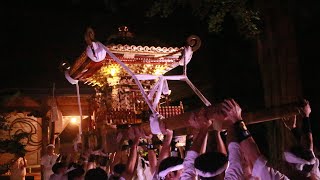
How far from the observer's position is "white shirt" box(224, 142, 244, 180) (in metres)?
2.63

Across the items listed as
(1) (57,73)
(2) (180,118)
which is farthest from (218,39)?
(2) (180,118)

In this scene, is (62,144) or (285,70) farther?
(62,144)

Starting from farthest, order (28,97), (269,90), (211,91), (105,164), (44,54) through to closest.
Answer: (211,91), (44,54), (28,97), (269,90), (105,164)

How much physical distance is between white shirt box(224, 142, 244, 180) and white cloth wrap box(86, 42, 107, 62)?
263cm

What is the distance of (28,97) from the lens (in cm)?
1053

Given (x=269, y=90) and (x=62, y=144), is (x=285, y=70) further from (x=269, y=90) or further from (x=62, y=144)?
(x=62, y=144)

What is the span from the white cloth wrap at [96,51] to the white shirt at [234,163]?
2.63m

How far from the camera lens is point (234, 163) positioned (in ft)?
8.85

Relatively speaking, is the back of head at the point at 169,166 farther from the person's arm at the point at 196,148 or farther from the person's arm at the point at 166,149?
the person's arm at the point at 166,149

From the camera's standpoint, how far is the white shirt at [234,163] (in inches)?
104

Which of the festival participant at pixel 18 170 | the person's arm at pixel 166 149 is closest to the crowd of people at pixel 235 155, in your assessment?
the person's arm at pixel 166 149

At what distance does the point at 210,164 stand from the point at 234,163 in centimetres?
18

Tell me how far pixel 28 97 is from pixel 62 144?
2.41m

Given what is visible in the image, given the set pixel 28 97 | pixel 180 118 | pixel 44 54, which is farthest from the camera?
pixel 44 54
